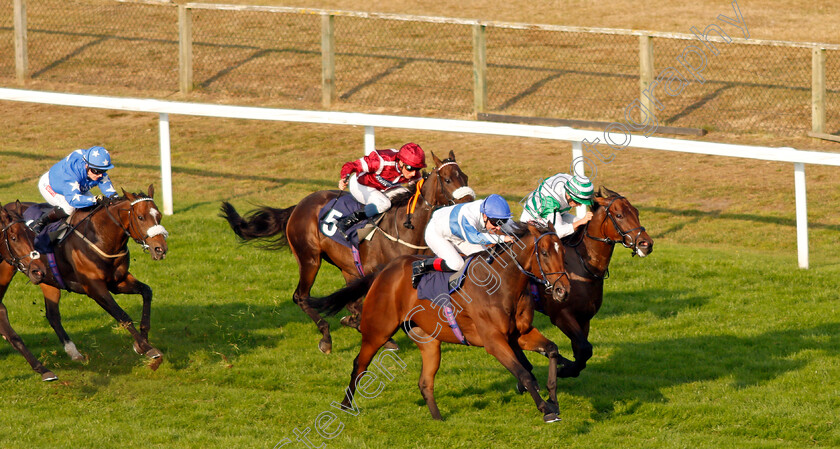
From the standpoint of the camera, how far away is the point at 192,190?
14352 millimetres

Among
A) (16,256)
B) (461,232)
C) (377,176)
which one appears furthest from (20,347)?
(461,232)

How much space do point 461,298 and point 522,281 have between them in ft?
1.45

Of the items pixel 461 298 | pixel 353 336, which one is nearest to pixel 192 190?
pixel 353 336

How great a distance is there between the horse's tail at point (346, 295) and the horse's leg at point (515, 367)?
115 cm

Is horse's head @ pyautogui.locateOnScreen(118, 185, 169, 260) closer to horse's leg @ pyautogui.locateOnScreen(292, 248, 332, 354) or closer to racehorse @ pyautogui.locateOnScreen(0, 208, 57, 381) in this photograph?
racehorse @ pyautogui.locateOnScreen(0, 208, 57, 381)

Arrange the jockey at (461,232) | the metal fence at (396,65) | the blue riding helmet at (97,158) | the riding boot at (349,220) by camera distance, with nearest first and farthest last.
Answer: the jockey at (461,232), the blue riding helmet at (97,158), the riding boot at (349,220), the metal fence at (396,65)

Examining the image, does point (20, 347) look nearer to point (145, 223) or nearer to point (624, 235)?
point (145, 223)

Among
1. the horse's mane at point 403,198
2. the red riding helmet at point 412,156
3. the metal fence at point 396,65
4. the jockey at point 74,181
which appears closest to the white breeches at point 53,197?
the jockey at point 74,181

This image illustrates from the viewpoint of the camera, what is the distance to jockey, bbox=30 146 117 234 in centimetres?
861

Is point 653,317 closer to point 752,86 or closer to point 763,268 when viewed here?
point 763,268

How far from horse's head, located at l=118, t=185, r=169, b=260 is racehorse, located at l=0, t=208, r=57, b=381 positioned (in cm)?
72

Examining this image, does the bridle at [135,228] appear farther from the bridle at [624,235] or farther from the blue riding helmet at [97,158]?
the bridle at [624,235]

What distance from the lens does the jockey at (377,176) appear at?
29.3ft

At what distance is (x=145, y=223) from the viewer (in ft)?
26.8
